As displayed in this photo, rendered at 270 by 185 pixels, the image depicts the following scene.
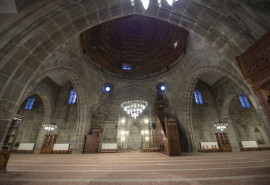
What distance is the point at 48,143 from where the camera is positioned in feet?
34.2

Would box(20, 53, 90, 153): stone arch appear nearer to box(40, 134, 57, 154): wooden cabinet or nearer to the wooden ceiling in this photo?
the wooden ceiling

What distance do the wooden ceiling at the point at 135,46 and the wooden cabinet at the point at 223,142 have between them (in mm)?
8104

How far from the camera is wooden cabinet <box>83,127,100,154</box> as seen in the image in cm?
894

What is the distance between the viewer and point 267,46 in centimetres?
189

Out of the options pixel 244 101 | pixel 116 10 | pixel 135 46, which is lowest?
pixel 116 10

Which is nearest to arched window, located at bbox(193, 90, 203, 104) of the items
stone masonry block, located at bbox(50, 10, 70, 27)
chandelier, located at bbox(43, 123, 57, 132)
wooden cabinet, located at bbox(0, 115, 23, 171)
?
stone masonry block, located at bbox(50, 10, 70, 27)

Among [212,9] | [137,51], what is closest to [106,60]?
[137,51]

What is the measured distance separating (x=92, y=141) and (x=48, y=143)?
4714 millimetres

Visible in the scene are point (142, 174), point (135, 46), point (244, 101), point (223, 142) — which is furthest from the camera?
point (244, 101)

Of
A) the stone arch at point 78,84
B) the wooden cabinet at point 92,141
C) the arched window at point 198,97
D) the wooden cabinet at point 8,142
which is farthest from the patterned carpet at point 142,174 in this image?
the arched window at point 198,97

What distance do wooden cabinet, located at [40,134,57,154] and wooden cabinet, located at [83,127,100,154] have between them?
3.83 m

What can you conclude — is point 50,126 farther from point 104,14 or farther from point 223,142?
point 223,142

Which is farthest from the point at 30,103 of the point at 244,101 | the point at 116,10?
the point at 244,101

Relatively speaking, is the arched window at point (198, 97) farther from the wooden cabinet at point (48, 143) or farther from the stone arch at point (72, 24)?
the wooden cabinet at point (48, 143)
